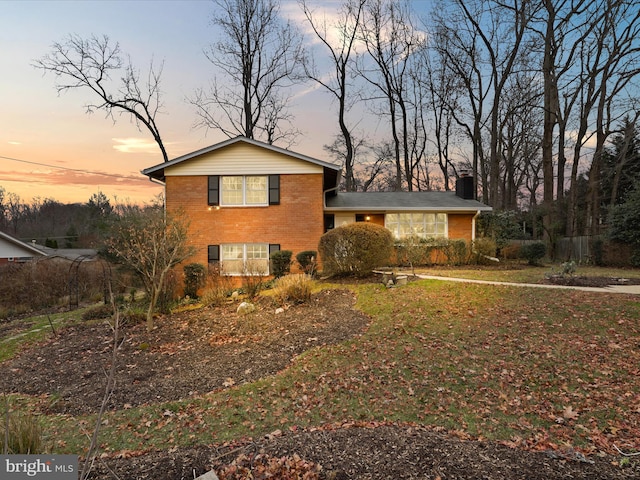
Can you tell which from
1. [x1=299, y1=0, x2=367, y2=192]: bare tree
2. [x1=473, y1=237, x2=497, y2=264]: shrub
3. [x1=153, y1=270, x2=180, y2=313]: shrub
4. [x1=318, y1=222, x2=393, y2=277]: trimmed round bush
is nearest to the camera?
[x1=153, y1=270, x2=180, y2=313]: shrub

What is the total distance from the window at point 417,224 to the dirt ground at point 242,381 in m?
8.40

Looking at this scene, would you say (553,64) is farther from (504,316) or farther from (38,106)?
(38,106)

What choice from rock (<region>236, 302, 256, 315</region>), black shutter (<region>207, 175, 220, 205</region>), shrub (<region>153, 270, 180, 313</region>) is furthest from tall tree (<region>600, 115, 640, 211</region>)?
shrub (<region>153, 270, 180, 313</region>)

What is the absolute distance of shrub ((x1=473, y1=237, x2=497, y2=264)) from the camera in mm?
16188

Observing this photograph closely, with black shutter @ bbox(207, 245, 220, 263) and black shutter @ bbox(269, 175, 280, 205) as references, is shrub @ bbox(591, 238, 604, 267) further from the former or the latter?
black shutter @ bbox(207, 245, 220, 263)

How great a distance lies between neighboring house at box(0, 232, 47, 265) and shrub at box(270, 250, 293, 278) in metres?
18.6

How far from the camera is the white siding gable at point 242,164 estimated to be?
1589 cm

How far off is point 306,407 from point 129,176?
23.0 m

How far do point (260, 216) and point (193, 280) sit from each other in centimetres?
413

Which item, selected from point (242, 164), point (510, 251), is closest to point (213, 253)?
point (242, 164)

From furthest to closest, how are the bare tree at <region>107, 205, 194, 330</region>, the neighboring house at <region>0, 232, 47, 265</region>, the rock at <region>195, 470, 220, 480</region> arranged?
the neighboring house at <region>0, 232, 47, 265</region>, the bare tree at <region>107, 205, 194, 330</region>, the rock at <region>195, 470, 220, 480</region>

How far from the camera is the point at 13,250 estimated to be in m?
24.3

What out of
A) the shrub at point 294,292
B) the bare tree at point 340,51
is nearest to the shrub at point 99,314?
the shrub at point 294,292

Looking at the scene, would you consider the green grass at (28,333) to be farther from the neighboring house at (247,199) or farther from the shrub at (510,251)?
the shrub at (510,251)
